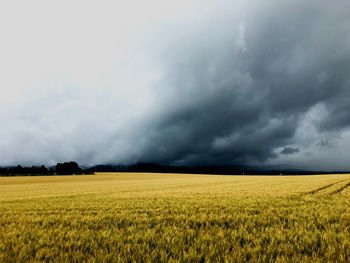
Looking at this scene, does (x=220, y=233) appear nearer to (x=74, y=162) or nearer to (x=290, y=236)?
(x=290, y=236)

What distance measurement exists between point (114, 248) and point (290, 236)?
4198mm

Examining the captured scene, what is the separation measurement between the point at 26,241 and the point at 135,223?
282 centimetres

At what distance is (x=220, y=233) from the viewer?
4.61 metres

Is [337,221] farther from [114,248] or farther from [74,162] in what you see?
[74,162]

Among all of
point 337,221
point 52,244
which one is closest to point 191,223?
point 52,244

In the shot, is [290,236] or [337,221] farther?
[337,221]

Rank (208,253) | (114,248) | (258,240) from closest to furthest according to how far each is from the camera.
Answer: (208,253), (114,248), (258,240)

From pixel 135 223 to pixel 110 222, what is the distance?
940 millimetres

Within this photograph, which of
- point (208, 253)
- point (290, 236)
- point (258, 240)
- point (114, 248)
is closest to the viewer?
point (208, 253)

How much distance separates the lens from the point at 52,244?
13.6 feet

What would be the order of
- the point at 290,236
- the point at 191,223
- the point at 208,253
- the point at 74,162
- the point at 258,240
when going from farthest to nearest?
the point at 74,162 < the point at 191,223 < the point at 290,236 < the point at 258,240 < the point at 208,253

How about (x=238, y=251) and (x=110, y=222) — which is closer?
(x=238, y=251)

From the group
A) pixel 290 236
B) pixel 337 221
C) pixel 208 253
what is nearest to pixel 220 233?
pixel 208 253

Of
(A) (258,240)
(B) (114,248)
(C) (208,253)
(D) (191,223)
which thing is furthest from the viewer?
(D) (191,223)
